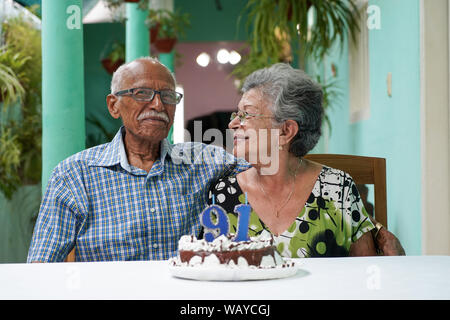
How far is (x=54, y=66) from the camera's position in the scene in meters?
2.54

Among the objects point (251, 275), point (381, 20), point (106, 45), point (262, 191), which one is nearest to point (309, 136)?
point (262, 191)

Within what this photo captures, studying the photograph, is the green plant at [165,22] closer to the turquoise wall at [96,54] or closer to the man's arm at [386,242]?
the turquoise wall at [96,54]

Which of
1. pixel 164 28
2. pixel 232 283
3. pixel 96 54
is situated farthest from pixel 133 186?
pixel 96 54

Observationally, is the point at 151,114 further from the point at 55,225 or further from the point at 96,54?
the point at 96,54

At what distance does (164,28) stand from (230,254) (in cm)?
462

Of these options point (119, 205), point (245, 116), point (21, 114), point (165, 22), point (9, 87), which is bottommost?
point (119, 205)

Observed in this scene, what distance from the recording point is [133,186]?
1976 mm

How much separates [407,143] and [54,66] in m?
1.79

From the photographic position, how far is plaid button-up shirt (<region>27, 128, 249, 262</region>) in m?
1.88

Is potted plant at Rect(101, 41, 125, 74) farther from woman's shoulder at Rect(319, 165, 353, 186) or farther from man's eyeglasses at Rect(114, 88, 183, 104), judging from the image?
woman's shoulder at Rect(319, 165, 353, 186)

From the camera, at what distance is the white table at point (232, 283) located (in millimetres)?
983
